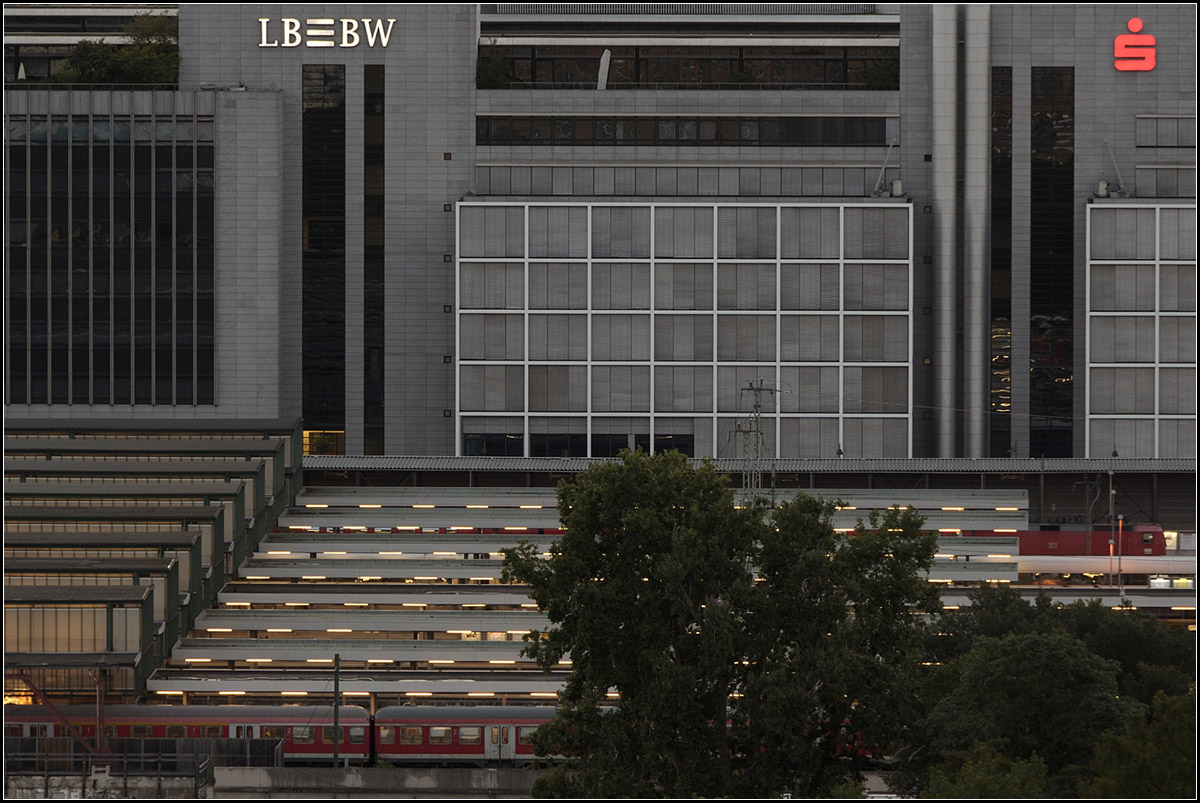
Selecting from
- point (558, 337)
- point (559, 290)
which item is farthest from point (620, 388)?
point (559, 290)

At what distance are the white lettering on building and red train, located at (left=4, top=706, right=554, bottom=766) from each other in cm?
6796

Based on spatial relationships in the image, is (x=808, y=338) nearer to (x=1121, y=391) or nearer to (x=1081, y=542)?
(x=1121, y=391)

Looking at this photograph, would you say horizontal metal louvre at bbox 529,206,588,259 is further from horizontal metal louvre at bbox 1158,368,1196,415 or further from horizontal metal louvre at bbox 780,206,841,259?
horizontal metal louvre at bbox 1158,368,1196,415

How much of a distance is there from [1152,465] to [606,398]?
44772mm

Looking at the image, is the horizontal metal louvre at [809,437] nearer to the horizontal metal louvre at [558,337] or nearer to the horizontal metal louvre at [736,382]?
the horizontal metal louvre at [736,382]

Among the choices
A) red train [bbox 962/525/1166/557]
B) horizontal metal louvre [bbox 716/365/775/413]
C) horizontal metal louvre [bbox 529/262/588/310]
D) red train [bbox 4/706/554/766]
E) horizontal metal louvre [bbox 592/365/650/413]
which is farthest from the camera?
horizontal metal louvre [bbox 592/365/650/413]

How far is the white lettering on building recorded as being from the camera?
136375 millimetres

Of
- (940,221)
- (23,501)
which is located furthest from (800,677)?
(940,221)

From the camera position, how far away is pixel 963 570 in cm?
11444

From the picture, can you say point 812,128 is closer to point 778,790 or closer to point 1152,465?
point 1152,465

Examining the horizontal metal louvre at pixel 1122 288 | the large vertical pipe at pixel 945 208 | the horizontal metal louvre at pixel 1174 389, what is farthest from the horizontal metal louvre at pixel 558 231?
the horizontal metal louvre at pixel 1174 389

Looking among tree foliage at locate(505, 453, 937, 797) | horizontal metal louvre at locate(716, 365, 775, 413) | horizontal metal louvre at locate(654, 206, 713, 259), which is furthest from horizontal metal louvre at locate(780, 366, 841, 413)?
tree foliage at locate(505, 453, 937, 797)

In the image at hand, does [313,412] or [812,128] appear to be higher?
[812,128]

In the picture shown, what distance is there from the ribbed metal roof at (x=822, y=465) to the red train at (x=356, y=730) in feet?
144
